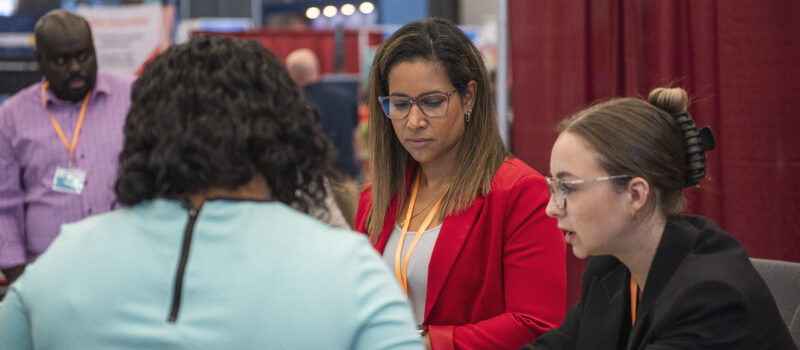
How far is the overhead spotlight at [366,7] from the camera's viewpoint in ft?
32.9

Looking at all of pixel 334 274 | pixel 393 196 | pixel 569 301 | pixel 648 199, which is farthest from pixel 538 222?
pixel 569 301

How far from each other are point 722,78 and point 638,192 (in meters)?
1.02

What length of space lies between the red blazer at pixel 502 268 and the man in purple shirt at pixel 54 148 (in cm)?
166

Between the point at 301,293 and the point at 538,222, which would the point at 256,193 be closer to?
the point at 301,293

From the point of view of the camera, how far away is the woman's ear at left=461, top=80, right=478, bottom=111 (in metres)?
1.77

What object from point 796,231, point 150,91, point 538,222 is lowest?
point 796,231

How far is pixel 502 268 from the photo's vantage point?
166 centimetres

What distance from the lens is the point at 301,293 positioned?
94 centimetres

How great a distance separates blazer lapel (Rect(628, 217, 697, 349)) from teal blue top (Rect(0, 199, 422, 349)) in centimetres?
60

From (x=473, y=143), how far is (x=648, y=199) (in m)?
0.47

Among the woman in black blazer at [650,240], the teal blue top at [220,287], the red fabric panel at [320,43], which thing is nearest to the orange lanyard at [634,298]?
the woman in black blazer at [650,240]

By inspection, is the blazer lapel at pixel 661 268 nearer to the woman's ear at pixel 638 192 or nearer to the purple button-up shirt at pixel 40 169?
the woman's ear at pixel 638 192

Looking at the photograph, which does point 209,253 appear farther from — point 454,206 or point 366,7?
point 366,7

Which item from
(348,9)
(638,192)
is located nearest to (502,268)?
(638,192)
